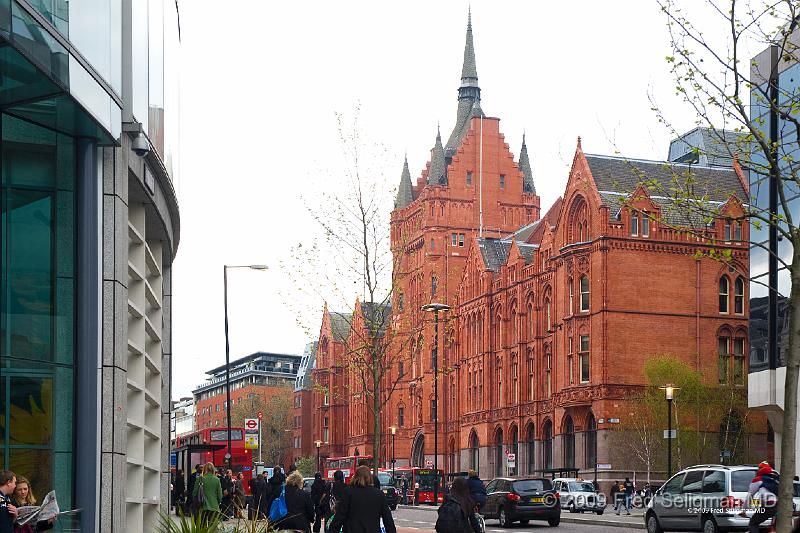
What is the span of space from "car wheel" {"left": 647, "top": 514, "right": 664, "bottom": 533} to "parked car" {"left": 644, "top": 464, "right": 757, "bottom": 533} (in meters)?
0.02

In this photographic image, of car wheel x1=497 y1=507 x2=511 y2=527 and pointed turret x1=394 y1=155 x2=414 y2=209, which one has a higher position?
pointed turret x1=394 y1=155 x2=414 y2=209

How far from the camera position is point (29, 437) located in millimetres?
13734

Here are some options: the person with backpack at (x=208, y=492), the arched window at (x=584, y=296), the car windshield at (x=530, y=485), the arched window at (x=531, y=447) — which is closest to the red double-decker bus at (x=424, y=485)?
the arched window at (x=531, y=447)

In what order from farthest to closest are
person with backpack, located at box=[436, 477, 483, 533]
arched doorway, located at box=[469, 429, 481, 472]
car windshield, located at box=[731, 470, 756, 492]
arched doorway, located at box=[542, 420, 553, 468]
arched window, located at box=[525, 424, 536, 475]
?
arched doorway, located at box=[469, 429, 481, 472] → arched window, located at box=[525, 424, 536, 475] → arched doorway, located at box=[542, 420, 553, 468] → car windshield, located at box=[731, 470, 756, 492] → person with backpack, located at box=[436, 477, 483, 533]

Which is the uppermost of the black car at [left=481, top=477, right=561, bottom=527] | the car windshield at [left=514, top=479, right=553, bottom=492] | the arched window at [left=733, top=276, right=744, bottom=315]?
the arched window at [left=733, top=276, right=744, bottom=315]

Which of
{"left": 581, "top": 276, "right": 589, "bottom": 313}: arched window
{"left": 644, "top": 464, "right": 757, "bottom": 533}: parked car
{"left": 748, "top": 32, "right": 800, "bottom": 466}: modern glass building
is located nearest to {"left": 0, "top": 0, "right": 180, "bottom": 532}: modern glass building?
{"left": 644, "top": 464, "right": 757, "bottom": 533}: parked car

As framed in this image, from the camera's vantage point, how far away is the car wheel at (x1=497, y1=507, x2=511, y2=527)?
3862 centimetres

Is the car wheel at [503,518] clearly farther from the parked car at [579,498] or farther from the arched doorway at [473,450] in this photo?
the arched doorway at [473,450]

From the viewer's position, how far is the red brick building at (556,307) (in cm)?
6862

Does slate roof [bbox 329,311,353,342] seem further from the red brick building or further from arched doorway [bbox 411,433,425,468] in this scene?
arched doorway [bbox 411,433,425,468]

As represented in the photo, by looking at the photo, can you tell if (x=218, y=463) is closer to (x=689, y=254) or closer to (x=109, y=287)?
(x=689, y=254)

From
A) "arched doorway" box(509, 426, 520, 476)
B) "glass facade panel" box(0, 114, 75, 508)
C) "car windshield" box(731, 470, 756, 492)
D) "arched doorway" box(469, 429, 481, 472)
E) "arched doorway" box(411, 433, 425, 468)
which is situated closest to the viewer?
"glass facade panel" box(0, 114, 75, 508)

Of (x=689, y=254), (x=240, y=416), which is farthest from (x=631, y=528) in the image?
(x=240, y=416)

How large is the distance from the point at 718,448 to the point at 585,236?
1416 centimetres
